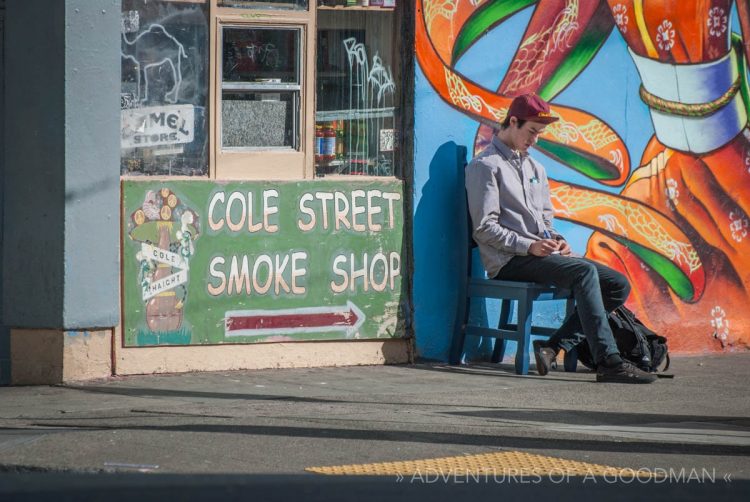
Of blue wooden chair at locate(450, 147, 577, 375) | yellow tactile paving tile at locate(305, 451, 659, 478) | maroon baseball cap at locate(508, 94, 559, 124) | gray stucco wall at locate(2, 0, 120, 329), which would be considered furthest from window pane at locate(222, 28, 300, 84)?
yellow tactile paving tile at locate(305, 451, 659, 478)

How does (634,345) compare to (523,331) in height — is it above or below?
below

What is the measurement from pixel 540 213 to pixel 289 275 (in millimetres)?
1791

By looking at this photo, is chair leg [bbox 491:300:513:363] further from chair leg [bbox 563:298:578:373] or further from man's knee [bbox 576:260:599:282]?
man's knee [bbox 576:260:599:282]

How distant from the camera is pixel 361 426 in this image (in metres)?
6.70

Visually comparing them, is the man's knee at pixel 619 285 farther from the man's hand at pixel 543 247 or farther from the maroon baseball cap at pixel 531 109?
the maroon baseball cap at pixel 531 109

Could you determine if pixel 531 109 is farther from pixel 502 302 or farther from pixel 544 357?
pixel 544 357

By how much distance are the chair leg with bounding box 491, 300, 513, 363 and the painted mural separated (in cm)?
87

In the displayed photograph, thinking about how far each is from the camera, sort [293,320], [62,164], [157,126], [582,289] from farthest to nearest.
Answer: [293,320]
[582,289]
[157,126]
[62,164]

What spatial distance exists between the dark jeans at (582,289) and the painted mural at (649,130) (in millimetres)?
1024

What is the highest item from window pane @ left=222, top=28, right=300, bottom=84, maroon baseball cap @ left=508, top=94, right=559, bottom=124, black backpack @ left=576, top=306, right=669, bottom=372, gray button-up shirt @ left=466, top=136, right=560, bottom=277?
window pane @ left=222, top=28, right=300, bottom=84

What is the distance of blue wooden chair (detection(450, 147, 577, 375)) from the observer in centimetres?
886

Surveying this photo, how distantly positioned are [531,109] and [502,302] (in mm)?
1444

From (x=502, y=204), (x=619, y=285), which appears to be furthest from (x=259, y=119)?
(x=619, y=285)

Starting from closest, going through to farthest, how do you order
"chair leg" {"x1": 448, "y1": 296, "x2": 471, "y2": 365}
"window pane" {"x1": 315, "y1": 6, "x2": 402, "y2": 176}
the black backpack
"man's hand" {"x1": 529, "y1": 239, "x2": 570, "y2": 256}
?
"man's hand" {"x1": 529, "y1": 239, "x2": 570, "y2": 256}
the black backpack
"window pane" {"x1": 315, "y1": 6, "x2": 402, "y2": 176}
"chair leg" {"x1": 448, "y1": 296, "x2": 471, "y2": 365}
